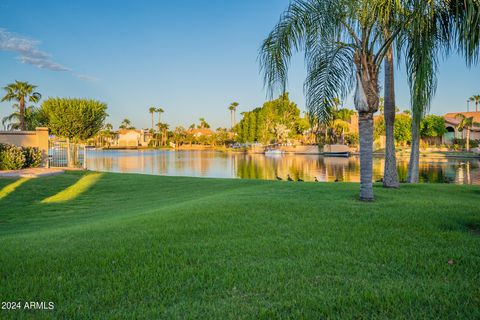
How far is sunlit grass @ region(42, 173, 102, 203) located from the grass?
320 inches

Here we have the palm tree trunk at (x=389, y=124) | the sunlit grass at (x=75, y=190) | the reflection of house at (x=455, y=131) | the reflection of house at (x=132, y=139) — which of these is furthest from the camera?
the reflection of house at (x=132, y=139)

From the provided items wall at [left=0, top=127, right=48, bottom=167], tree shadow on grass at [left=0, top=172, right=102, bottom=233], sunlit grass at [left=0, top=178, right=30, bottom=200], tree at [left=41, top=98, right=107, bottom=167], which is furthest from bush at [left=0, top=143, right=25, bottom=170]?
tree at [left=41, top=98, right=107, bottom=167]

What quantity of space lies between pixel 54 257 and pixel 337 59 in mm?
7675

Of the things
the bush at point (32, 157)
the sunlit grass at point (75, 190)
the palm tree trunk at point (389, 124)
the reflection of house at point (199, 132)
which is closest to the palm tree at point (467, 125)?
the palm tree trunk at point (389, 124)

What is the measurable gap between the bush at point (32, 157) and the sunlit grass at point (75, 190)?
4.49m

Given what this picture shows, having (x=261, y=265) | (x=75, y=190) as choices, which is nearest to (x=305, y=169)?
(x=75, y=190)

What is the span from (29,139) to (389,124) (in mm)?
21486

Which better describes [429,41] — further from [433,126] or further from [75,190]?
[433,126]

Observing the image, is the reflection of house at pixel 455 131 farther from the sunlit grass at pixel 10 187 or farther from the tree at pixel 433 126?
the sunlit grass at pixel 10 187

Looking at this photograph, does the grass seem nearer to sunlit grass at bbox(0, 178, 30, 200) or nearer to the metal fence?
sunlit grass at bbox(0, 178, 30, 200)

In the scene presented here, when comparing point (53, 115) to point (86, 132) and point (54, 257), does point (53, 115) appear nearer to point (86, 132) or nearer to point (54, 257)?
point (86, 132)

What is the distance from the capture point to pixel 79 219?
10133 mm

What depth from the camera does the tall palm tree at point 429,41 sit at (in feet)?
21.3

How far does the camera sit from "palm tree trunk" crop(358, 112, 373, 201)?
8.85 meters
